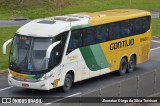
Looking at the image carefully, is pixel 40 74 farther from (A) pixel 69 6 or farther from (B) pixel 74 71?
→ (A) pixel 69 6

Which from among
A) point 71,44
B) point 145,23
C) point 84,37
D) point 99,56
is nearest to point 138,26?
point 145,23

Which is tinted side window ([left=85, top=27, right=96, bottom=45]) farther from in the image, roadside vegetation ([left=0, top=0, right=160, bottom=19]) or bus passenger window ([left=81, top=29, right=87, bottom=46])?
roadside vegetation ([left=0, top=0, right=160, bottom=19])

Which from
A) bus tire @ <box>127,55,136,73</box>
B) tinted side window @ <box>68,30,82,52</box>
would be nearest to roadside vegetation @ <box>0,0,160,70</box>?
bus tire @ <box>127,55,136,73</box>

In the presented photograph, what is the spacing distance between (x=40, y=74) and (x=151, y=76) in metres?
4.62

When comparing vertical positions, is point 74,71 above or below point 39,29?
below

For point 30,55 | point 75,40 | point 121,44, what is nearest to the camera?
point 30,55

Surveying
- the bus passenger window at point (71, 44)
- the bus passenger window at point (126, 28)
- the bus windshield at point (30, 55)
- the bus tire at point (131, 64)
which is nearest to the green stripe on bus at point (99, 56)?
the bus passenger window at point (71, 44)

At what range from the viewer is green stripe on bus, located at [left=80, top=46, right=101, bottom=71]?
22.6 metres

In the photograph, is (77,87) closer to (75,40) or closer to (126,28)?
(75,40)

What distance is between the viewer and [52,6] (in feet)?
179

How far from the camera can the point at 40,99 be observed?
20500 millimetres

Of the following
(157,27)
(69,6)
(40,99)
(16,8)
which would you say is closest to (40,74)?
(40,99)

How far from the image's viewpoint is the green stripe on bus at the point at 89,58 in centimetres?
2258

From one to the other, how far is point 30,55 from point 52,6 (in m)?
34.3
